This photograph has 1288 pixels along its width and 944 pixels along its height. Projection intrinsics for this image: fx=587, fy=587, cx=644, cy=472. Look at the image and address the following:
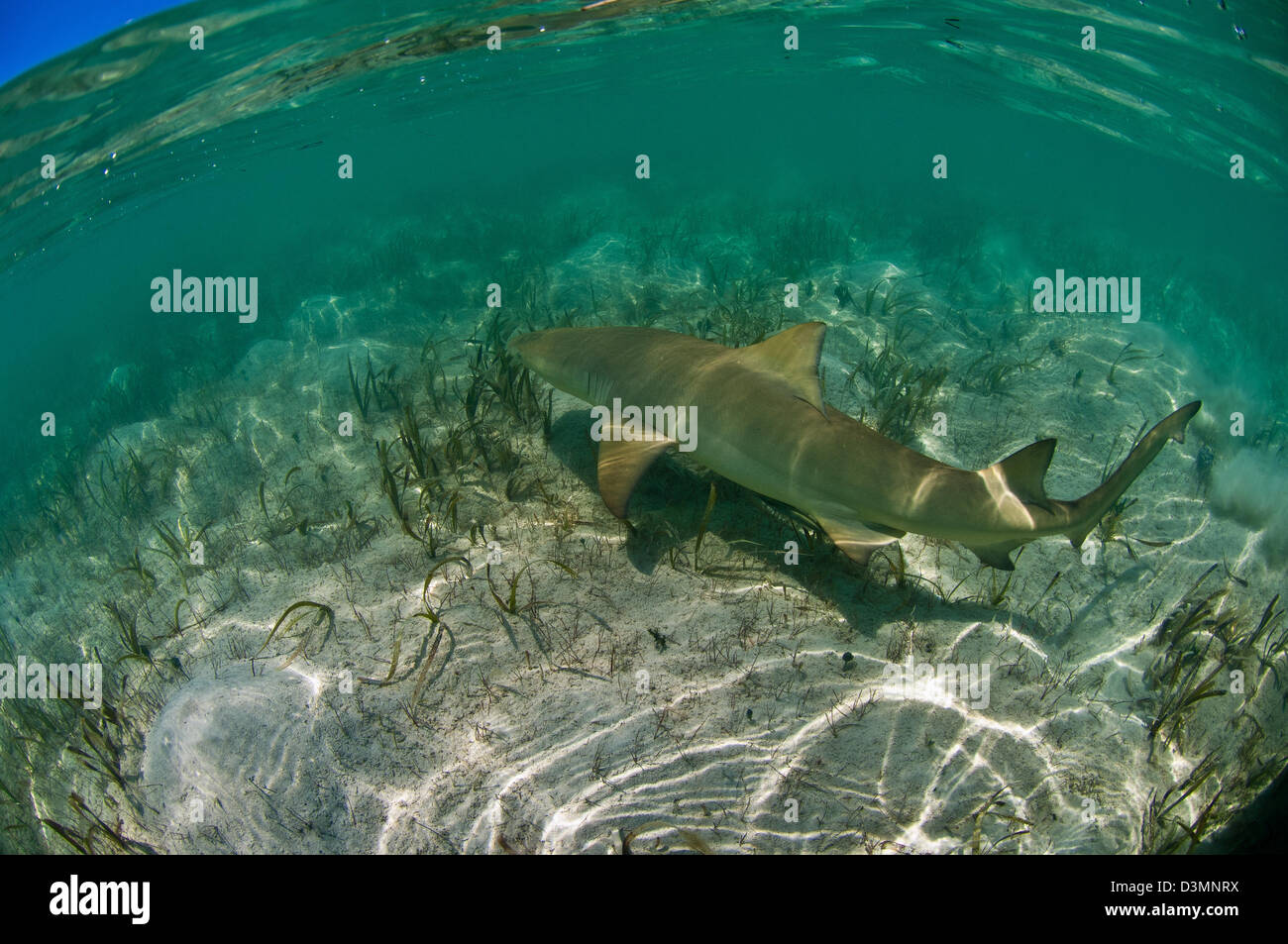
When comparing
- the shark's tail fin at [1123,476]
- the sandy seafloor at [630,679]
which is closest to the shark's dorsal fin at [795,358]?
the sandy seafloor at [630,679]

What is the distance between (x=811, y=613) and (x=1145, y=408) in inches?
269

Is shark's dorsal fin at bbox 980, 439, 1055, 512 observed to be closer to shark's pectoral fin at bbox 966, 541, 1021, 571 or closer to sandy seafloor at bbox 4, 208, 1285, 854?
shark's pectoral fin at bbox 966, 541, 1021, 571

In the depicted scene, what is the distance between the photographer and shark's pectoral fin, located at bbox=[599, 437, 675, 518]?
421cm

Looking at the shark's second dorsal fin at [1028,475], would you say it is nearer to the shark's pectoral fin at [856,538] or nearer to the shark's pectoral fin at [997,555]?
the shark's pectoral fin at [997,555]

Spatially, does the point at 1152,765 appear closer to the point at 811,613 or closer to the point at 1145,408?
the point at 811,613

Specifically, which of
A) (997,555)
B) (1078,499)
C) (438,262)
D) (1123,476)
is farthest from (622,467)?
(438,262)

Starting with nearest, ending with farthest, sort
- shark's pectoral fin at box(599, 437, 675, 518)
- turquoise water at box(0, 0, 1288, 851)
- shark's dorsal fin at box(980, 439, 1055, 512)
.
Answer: shark's dorsal fin at box(980, 439, 1055, 512), shark's pectoral fin at box(599, 437, 675, 518), turquoise water at box(0, 0, 1288, 851)

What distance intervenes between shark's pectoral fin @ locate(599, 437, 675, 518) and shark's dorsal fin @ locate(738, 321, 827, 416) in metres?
0.96

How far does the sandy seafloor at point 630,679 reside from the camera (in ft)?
10.7

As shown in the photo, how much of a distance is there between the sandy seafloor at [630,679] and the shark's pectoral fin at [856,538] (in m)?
0.75

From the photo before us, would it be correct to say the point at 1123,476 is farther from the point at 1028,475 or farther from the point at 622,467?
the point at 622,467

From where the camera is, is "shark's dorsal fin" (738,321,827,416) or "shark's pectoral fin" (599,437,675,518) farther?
"shark's dorsal fin" (738,321,827,416)

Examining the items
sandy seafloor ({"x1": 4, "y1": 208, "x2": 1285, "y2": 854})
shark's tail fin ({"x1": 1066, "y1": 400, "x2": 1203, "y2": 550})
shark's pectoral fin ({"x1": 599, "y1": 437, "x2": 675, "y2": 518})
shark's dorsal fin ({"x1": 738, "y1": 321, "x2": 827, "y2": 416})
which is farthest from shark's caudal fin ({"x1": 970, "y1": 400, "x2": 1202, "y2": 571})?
shark's pectoral fin ({"x1": 599, "y1": 437, "x2": 675, "y2": 518})

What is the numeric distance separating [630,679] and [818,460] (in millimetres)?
1883
